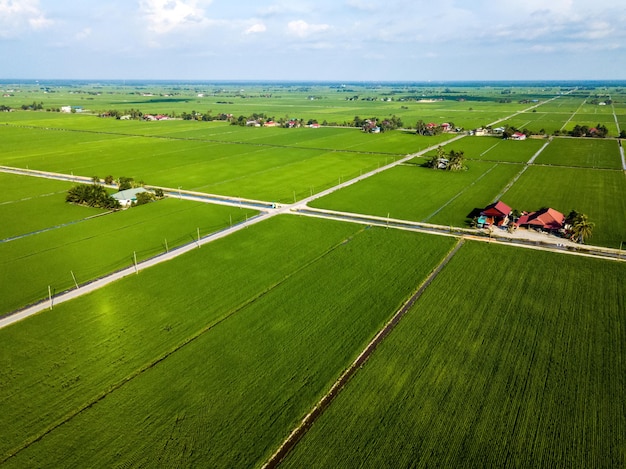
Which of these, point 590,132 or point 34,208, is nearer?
point 34,208

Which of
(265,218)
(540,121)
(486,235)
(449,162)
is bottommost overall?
(486,235)

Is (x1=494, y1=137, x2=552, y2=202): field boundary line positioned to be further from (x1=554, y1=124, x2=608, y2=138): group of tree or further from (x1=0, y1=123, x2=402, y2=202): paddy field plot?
(x1=0, y1=123, x2=402, y2=202): paddy field plot

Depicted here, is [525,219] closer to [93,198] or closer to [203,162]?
[93,198]

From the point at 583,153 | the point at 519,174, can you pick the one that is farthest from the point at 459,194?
the point at 583,153

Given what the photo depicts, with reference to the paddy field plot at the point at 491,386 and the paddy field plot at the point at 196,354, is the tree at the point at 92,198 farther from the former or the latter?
the paddy field plot at the point at 491,386

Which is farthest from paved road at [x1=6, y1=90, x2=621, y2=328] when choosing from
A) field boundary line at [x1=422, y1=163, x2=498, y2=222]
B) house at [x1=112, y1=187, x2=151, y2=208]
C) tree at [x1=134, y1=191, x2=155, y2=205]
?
house at [x1=112, y1=187, x2=151, y2=208]

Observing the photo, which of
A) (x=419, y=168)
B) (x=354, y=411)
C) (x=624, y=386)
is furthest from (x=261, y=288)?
(x=419, y=168)

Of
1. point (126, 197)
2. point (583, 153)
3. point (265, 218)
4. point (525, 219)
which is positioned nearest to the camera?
point (525, 219)
